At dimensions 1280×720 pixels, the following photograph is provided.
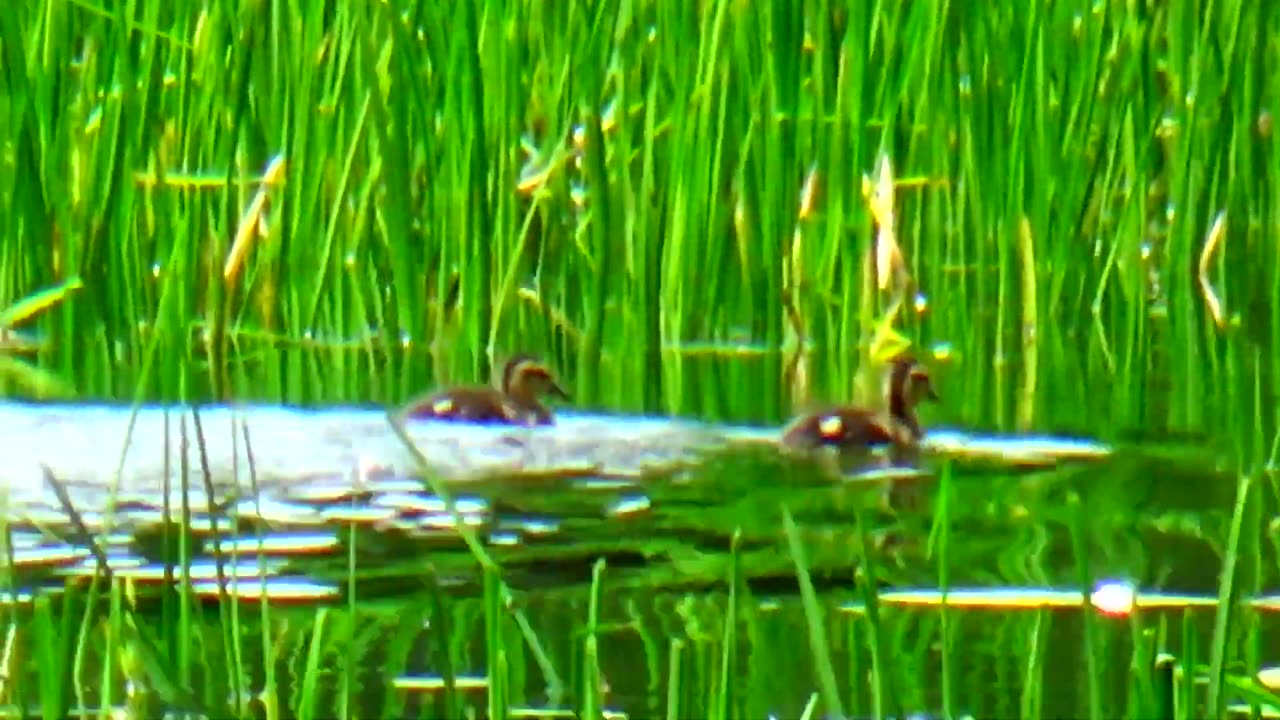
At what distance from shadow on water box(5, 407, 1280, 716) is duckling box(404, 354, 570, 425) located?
37cm

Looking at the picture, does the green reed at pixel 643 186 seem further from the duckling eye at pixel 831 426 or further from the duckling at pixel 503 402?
the duckling eye at pixel 831 426

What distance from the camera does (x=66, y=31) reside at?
623cm

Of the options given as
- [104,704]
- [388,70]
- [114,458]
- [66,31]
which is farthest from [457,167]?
[104,704]

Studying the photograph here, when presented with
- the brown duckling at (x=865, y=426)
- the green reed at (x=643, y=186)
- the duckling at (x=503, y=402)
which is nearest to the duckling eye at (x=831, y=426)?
the brown duckling at (x=865, y=426)

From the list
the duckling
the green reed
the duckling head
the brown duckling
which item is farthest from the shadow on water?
the green reed

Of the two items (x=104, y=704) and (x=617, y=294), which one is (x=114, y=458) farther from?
(x=617, y=294)

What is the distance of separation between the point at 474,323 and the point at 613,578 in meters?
2.49

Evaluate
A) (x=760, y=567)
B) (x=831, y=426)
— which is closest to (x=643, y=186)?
(x=831, y=426)

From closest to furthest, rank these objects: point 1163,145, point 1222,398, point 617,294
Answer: point 1222,398
point 617,294
point 1163,145

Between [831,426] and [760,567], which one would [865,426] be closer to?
[831,426]

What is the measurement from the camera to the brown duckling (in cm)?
479

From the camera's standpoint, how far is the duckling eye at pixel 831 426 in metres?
4.87

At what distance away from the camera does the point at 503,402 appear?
15.9ft

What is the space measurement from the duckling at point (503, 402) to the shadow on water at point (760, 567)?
37 centimetres
